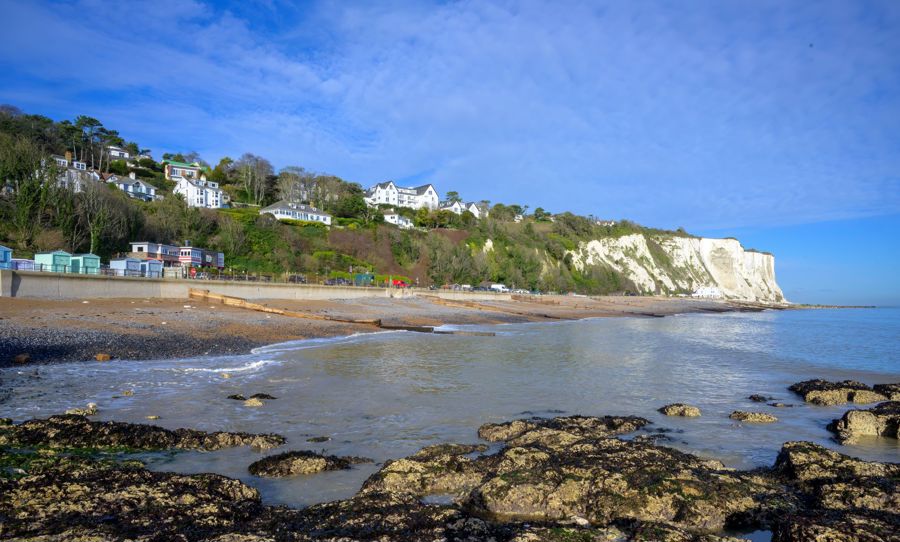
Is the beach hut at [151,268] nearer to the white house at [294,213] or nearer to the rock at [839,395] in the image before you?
the white house at [294,213]

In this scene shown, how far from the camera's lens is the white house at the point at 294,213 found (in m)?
78.8

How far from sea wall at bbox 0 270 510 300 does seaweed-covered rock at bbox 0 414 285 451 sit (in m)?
24.6

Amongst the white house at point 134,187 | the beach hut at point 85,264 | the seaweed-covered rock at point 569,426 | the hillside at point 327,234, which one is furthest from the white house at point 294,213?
the seaweed-covered rock at point 569,426

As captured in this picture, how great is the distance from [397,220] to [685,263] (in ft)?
276

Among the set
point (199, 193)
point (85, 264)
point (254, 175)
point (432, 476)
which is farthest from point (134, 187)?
point (432, 476)

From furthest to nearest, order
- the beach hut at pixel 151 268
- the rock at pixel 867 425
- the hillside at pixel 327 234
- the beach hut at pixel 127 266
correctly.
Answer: the hillside at pixel 327 234 < the beach hut at pixel 151 268 < the beach hut at pixel 127 266 < the rock at pixel 867 425

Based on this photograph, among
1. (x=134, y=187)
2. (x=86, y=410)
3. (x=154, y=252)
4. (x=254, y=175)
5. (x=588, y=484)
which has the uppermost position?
(x=254, y=175)

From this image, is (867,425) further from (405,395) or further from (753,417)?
(405,395)

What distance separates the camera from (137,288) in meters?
34.1

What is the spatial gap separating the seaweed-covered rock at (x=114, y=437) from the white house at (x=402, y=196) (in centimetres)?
11013

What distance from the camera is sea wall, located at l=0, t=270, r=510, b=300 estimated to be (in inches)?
1098

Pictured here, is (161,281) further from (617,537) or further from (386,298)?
(617,537)

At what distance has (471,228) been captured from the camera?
10188cm

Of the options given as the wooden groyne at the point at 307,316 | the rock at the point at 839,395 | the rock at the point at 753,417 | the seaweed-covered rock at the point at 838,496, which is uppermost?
the seaweed-covered rock at the point at 838,496
